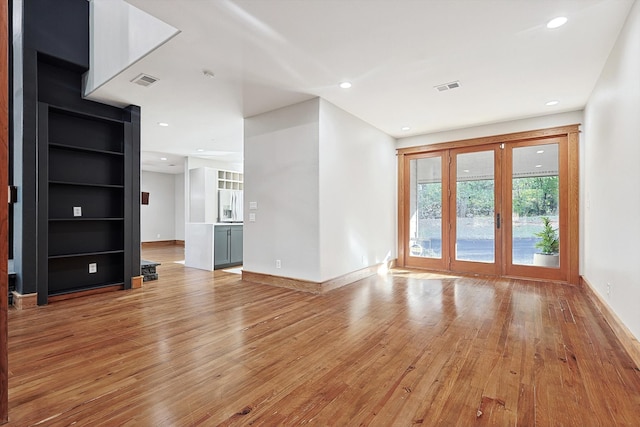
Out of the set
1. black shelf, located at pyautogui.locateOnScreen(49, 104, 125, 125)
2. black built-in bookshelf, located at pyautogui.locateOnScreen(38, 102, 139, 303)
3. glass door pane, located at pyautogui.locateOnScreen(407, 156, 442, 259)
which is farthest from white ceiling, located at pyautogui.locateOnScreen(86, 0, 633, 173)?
glass door pane, located at pyautogui.locateOnScreen(407, 156, 442, 259)

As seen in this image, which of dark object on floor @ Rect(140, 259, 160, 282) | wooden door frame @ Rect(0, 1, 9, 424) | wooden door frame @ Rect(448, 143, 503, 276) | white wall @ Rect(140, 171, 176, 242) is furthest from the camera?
white wall @ Rect(140, 171, 176, 242)

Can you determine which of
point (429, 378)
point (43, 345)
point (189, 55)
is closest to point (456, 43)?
point (189, 55)

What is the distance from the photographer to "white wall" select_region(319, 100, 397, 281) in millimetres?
4516

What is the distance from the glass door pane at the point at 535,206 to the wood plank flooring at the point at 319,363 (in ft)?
4.53

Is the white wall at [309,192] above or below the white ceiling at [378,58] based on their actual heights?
below

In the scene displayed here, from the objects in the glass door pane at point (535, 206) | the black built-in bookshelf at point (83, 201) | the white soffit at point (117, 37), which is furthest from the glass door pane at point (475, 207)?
the black built-in bookshelf at point (83, 201)

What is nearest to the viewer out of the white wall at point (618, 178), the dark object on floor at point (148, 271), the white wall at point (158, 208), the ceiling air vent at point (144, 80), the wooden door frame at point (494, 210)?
the white wall at point (618, 178)

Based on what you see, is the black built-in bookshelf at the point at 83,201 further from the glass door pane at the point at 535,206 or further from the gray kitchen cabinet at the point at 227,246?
the glass door pane at the point at 535,206

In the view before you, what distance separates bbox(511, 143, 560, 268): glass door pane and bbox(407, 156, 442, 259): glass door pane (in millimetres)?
1240

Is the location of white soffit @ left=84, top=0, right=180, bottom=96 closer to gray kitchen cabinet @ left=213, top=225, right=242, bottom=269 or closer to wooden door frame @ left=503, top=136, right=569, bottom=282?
gray kitchen cabinet @ left=213, top=225, right=242, bottom=269

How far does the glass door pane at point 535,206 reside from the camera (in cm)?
507

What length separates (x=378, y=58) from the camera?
329cm

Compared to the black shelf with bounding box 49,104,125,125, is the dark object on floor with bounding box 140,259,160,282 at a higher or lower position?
lower

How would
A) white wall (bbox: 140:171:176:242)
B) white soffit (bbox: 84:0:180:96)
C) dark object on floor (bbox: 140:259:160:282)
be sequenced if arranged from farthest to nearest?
white wall (bbox: 140:171:176:242)
dark object on floor (bbox: 140:259:160:282)
white soffit (bbox: 84:0:180:96)
